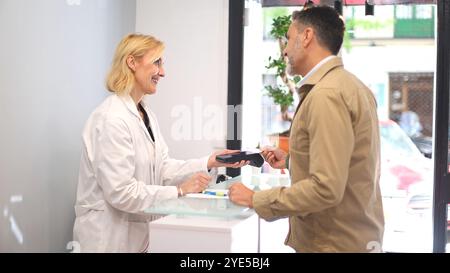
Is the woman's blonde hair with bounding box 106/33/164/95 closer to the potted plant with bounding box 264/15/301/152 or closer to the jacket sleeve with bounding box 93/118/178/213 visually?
the jacket sleeve with bounding box 93/118/178/213

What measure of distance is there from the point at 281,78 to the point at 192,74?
61 cm

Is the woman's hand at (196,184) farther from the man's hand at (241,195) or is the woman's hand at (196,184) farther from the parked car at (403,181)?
the parked car at (403,181)

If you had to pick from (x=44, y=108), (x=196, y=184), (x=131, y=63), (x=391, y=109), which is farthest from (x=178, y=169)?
(x=391, y=109)

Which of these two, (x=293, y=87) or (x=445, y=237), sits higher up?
(x=293, y=87)

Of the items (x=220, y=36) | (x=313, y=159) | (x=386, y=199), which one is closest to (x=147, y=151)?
(x=313, y=159)

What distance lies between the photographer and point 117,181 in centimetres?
246

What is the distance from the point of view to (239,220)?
2.19 meters

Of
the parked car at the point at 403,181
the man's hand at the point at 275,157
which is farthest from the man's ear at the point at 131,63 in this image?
the parked car at the point at 403,181

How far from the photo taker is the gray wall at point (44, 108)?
261 centimetres

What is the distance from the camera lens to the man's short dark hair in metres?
1.88

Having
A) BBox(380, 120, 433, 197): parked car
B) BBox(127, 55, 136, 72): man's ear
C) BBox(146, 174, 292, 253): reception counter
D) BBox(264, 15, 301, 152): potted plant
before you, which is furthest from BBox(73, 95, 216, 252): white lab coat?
BBox(380, 120, 433, 197): parked car
